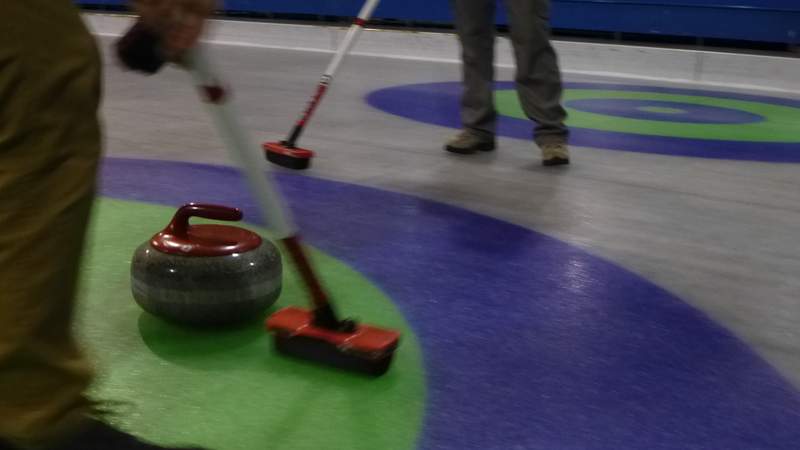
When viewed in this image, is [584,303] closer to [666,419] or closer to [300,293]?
[666,419]

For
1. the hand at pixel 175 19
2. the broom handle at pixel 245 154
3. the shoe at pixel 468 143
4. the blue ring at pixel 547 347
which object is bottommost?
the blue ring at pixel 547 347

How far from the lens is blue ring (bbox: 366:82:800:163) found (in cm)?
319

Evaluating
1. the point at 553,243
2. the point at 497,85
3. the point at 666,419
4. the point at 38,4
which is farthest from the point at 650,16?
the point at 38,4

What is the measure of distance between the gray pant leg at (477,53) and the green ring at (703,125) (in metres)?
0.82

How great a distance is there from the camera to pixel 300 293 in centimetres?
166

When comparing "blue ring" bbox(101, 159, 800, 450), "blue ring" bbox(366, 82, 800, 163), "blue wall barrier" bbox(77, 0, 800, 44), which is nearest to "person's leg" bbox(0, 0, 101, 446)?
"blue ring" bbox(101, 159, 800, 450)

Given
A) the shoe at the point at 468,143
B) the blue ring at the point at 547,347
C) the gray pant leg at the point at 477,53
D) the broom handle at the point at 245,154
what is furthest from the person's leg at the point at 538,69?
the broom handle at the point at 245,154

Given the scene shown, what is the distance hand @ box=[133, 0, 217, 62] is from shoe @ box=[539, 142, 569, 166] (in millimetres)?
2156

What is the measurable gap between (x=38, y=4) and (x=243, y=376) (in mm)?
730

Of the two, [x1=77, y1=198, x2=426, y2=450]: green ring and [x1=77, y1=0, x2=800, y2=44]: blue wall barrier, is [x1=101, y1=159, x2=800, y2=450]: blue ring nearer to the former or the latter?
[x1=77, y1=198, x2=426, y2=450]: green ring

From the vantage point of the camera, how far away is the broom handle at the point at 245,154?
0.95m

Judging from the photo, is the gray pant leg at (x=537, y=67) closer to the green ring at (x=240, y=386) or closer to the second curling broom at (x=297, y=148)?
the second curling broom at (x=297, y=148)

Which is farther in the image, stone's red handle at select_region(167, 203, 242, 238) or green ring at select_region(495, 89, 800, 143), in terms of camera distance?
green ring at select_region(495, 89, 800, 143)

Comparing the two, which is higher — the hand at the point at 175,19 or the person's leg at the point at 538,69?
the hand at the point at 175,19
